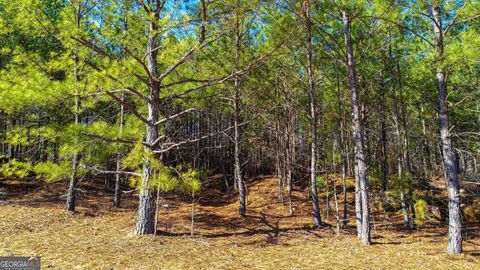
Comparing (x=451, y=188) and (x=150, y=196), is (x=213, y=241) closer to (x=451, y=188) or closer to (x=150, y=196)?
(x=150, y=196)

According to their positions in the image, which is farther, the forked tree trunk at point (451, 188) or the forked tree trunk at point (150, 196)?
the forked tree trunk at point (150, 196)

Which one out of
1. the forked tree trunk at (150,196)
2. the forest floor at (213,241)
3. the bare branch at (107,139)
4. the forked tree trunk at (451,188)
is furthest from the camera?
the forked tree trunk at (150,196)

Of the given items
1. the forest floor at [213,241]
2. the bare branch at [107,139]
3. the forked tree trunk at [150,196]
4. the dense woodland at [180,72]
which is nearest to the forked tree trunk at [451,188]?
the dense woodland at [180,72]

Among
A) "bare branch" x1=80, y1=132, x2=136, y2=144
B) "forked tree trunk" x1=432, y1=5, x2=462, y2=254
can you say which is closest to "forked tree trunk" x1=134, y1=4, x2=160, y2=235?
"bare branch" x1=80, y1=132, x2=136, y2=144

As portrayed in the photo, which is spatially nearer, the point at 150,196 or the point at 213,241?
the point at 150,196

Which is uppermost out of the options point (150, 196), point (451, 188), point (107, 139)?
point (107, 139)

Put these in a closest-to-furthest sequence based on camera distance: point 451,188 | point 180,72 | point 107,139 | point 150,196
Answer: point 107,139 → point 451,188 → point 150,196 → point 180,72

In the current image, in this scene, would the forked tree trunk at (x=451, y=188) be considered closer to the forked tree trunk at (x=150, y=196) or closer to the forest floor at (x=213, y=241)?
the forest floor at (x=213, y=241)

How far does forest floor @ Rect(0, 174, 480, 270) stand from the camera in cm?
524

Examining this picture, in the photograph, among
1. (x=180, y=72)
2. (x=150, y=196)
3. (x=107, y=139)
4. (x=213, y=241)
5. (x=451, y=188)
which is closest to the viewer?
(x=107, y=139)

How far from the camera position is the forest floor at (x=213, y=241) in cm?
524

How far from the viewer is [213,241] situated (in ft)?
23.8

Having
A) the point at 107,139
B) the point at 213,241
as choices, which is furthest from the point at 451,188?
the point at 107,139

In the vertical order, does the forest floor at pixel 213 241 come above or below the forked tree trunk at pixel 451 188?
below
